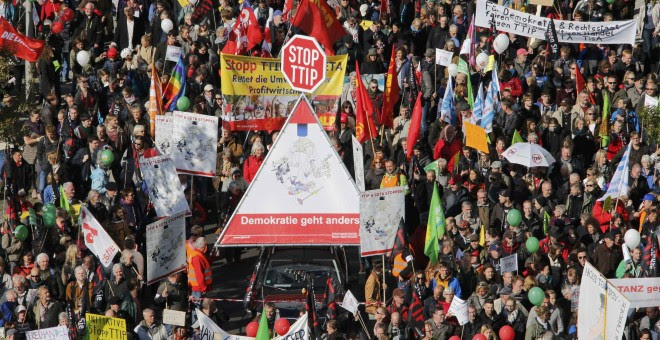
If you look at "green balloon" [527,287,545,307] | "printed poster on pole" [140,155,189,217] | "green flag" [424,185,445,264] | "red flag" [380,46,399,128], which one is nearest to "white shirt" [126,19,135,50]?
"red flag" [380,46,399,128]

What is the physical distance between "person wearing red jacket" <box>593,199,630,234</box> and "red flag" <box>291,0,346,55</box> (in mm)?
7217

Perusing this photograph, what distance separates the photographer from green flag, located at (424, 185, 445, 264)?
101 ft

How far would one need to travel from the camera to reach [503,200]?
3158 cm

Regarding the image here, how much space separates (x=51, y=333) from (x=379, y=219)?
534 centimetres

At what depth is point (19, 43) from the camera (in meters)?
36.5

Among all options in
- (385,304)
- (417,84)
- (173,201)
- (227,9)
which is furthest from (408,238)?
(227,9)

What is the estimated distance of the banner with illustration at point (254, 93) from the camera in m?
34.8

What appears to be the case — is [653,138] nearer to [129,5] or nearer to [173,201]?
[173,201]

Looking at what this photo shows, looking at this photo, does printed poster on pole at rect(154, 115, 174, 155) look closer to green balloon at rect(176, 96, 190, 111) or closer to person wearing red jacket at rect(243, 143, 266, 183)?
person wearing red jacket at rect(243, 143, 266, 183)

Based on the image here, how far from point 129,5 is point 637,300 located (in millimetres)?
17095

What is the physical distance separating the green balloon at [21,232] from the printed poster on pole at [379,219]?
5.38m

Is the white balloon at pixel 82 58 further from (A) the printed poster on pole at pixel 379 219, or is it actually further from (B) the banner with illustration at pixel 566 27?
(A) the printed poster on pole at pixel 379 219

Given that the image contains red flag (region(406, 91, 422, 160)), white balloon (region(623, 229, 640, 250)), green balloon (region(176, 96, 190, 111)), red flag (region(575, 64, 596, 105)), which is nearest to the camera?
white balloon (region(623, 229, 640, 250))

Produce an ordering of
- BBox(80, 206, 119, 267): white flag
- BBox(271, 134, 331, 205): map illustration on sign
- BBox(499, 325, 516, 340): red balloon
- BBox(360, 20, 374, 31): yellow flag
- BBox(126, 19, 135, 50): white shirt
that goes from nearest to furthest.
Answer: BBox(499, 325, 516, 340): red balloon
BBox(80, 206, 119, 267): white flag
BBox(271, 134, 331, 205): map illustration on sign
BBox(360, 20, 374, 31): yellow flag
BBox(126, 19, 135, 50): white shirt
